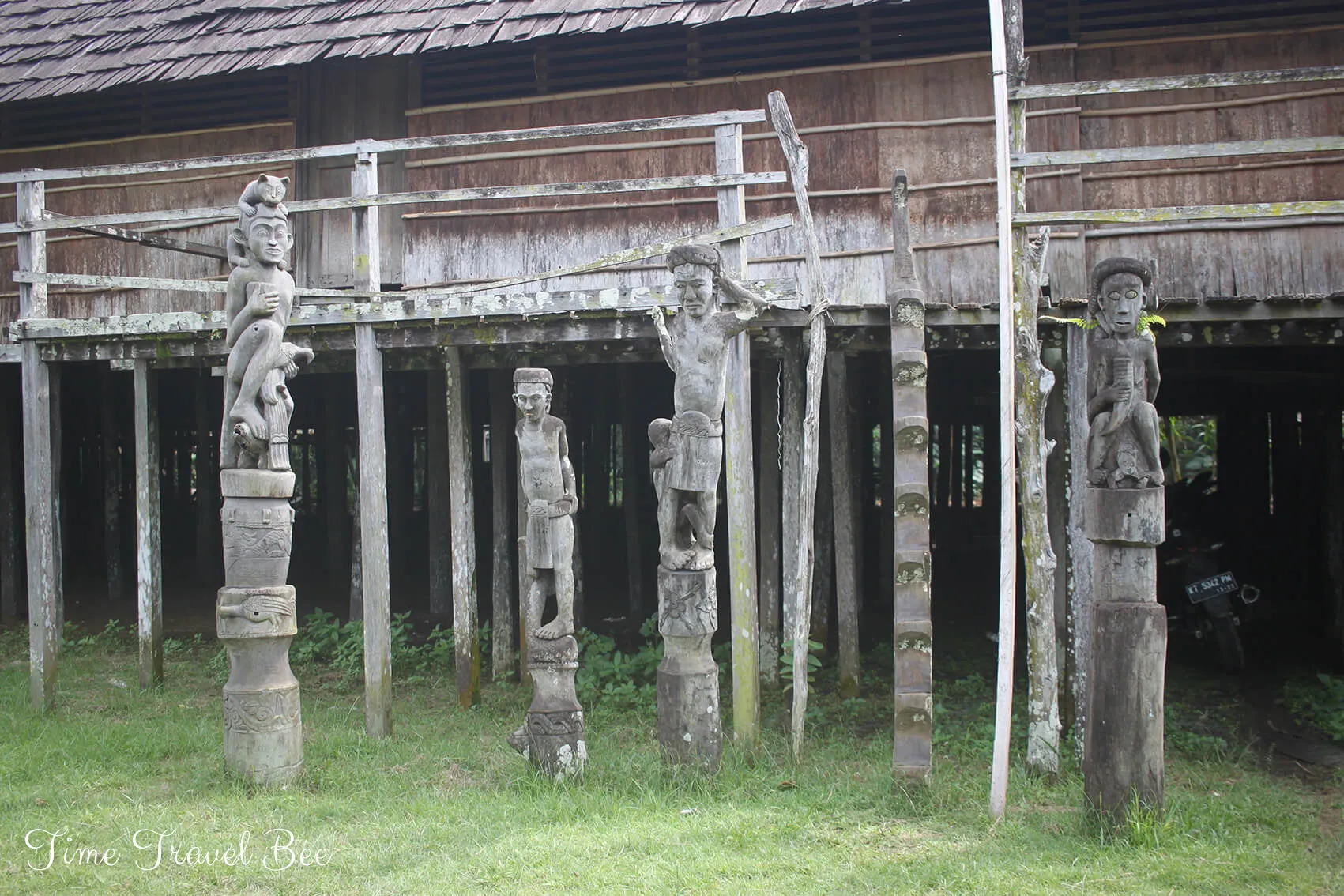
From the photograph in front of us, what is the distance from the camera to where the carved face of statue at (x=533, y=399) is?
20.8ft

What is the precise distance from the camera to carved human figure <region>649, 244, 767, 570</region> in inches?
239

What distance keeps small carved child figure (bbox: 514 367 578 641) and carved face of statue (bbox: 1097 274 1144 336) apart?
9.52 feet

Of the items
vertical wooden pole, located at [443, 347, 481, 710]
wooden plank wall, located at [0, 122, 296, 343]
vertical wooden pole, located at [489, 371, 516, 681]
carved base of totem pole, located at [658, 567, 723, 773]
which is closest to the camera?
carved base of totem pole, located at [658, 567, 723, 773]

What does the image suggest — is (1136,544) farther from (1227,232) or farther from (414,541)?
(414,541)

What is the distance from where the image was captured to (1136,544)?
5.18m

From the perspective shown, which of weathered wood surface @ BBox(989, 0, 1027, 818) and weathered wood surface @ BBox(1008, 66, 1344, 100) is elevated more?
weathered wood surface @ BBox(1008, 66, 1344, 100)

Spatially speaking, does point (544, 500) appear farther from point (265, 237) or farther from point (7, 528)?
point (7, 528)

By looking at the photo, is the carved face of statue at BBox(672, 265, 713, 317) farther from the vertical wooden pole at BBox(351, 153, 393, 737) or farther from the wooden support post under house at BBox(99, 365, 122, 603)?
the wooden support post under house at BBox(99, 365, 122, 603)

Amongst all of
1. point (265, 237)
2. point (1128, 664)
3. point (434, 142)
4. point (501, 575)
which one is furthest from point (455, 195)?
point (1128, 664)

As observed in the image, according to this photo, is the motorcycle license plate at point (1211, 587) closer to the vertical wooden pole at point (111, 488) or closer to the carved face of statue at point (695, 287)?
the carved face of statue at point (695, 287)

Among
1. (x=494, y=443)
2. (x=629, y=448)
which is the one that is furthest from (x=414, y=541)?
(x=494, y=443)

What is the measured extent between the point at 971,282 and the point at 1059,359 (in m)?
1.05

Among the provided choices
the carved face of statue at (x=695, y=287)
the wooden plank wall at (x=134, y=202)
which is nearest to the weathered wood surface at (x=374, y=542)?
the carved face of statue at (x=695, y=287)

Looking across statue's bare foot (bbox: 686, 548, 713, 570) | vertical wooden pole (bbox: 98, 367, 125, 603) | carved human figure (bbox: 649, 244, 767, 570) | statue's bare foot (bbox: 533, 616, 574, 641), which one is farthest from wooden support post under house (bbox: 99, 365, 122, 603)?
statue's bare foot (bbox: 686, 548, 713, 570)
